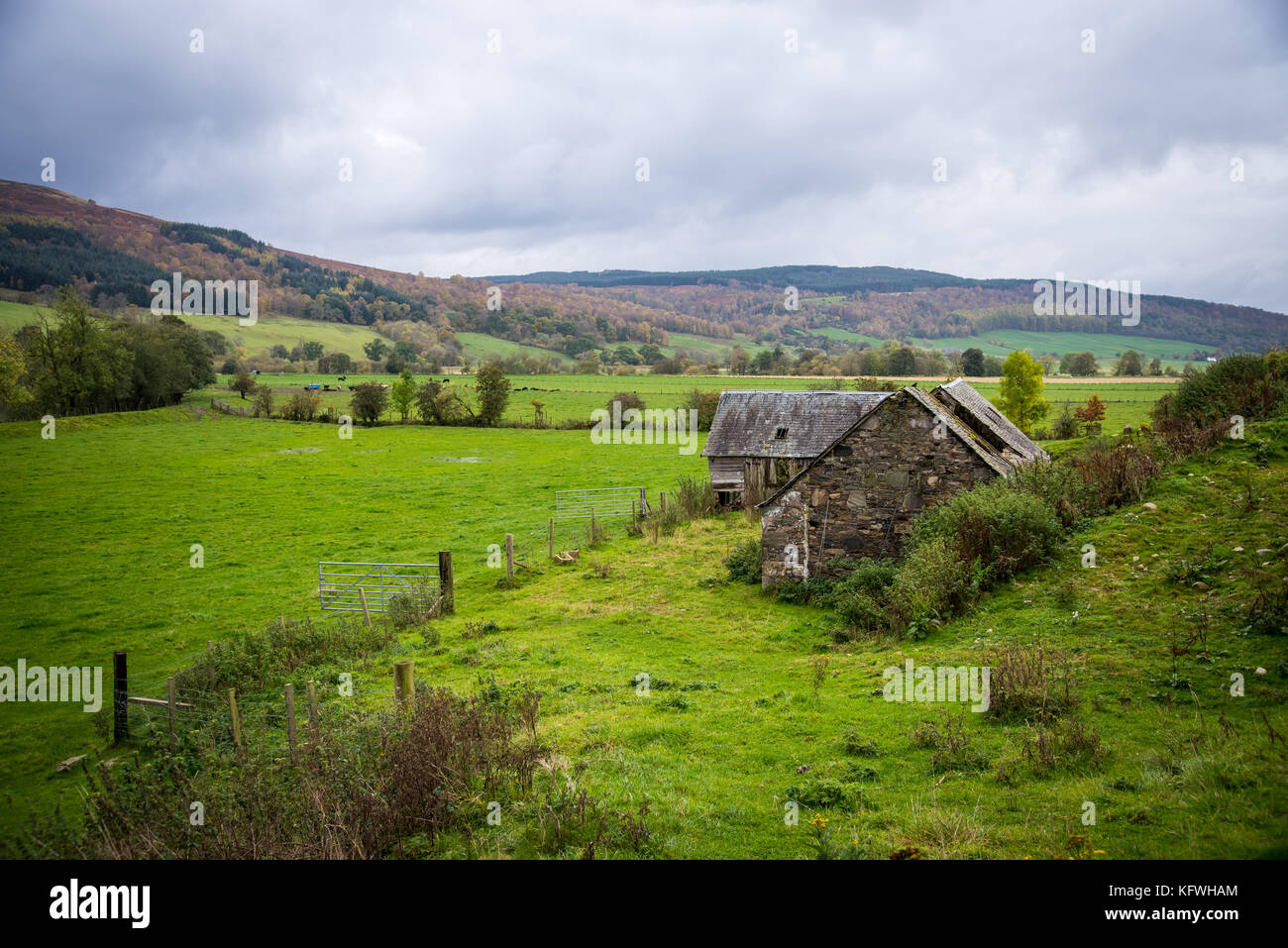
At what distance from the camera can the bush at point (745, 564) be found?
63.9 feet

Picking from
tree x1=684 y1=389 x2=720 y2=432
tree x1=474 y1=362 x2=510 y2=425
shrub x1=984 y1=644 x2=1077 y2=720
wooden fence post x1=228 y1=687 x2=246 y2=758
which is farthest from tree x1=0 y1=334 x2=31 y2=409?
shrub x1=984 y1=644 x2=1077 y2=720

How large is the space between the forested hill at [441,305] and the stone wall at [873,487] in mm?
121385

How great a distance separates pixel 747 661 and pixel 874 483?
5841 millimetres

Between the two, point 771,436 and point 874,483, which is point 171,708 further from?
point 771,436

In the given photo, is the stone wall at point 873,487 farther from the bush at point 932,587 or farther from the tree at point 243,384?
the tree at point 243,384

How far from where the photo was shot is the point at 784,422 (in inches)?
1271

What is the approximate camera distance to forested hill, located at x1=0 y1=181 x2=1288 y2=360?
144 m

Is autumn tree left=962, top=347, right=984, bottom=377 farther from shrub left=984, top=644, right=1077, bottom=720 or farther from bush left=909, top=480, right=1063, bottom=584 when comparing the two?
shrub left=984, top=644, right=1077, bottom=720

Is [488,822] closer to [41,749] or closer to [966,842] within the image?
[966,842]

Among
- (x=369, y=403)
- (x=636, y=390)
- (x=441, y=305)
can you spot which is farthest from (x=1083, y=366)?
(x=441, y=305)

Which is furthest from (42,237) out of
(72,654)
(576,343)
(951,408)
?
(951,408)

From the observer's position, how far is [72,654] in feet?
58.1

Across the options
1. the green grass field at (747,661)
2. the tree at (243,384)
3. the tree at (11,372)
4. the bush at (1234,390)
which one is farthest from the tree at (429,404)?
the bush at (1234,390)

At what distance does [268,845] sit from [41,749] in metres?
10.5
